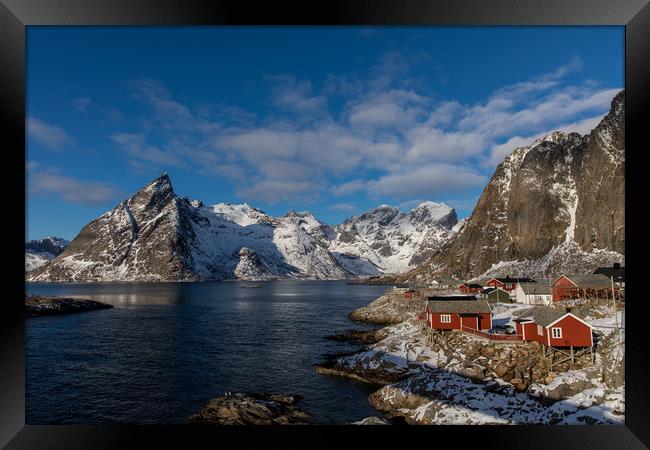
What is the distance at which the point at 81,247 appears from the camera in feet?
593

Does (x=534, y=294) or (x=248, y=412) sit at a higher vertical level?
(x=534, y=294)

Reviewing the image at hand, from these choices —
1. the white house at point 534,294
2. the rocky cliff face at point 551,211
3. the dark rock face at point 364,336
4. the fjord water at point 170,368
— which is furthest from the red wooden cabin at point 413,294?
the rocky cliff face at point 551,211

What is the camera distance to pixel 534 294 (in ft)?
123

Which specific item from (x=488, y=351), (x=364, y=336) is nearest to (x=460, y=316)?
(x=488, y=351)

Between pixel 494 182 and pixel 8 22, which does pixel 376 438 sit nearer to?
pixel 8 22

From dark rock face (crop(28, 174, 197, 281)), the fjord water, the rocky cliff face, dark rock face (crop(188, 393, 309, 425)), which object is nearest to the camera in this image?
dark rock face (crop(188, 393, 309, 425))

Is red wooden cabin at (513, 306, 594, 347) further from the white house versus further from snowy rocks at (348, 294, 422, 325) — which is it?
snowy rocks at (348, 294, 422, 325)

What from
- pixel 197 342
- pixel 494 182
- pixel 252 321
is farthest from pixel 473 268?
pixel 197 342

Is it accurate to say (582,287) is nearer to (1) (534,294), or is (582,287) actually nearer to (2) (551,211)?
(1) (534,294)

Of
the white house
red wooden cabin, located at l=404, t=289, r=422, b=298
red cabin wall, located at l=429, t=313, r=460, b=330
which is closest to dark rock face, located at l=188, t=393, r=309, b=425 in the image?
red cabin wall, located at l=429, t=313, r=460, b=330

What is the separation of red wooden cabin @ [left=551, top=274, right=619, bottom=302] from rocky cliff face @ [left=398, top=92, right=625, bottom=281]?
33694mm

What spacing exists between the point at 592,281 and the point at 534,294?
5849 millimetres

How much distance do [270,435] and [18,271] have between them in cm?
427

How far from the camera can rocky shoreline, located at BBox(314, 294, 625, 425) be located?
585 inches
